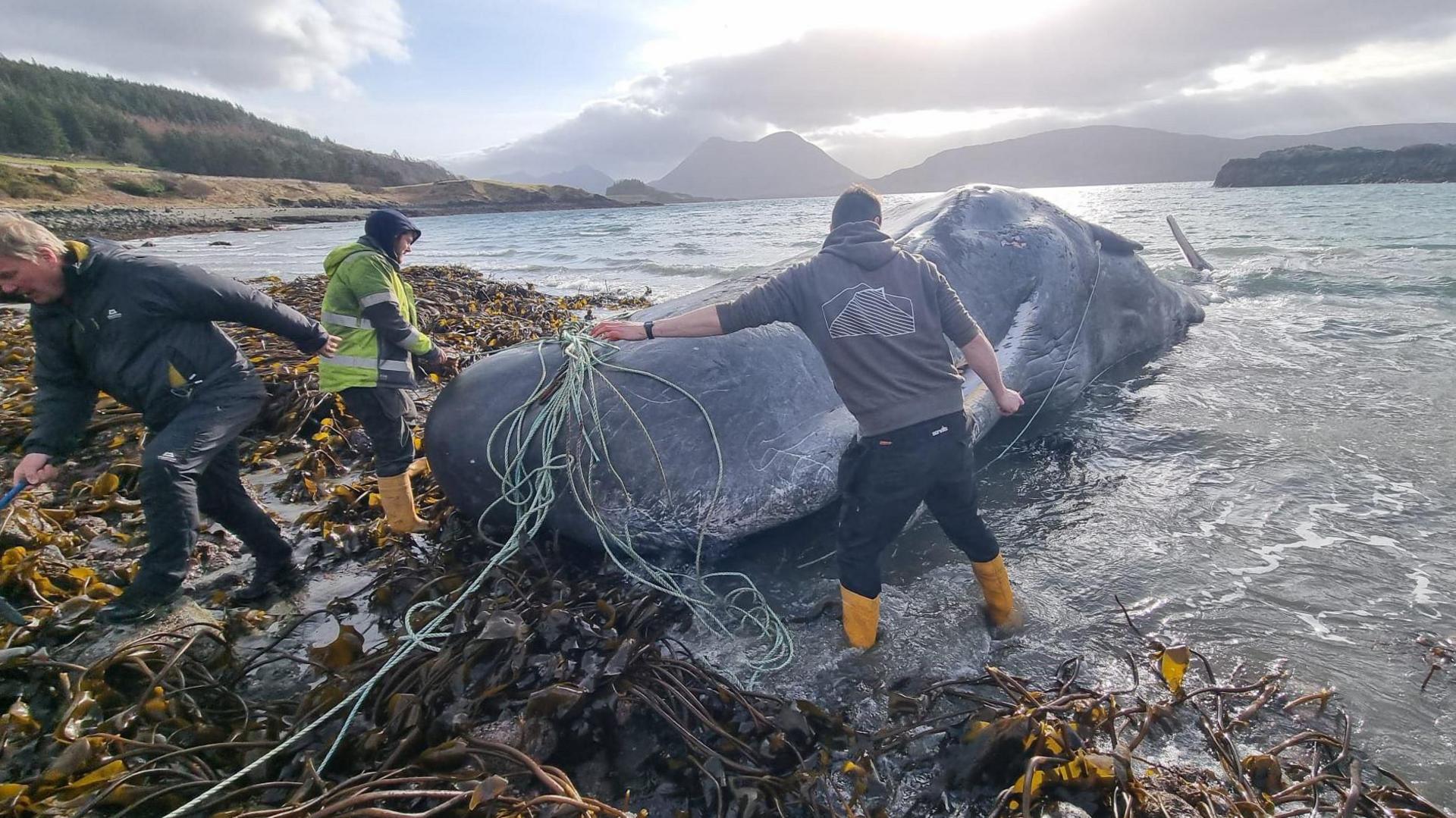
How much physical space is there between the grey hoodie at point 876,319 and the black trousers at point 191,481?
2.51 metres

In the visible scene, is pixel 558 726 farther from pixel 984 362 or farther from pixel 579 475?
pixel 984 362

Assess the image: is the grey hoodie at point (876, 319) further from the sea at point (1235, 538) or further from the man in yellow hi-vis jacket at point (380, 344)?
the man in yellow hi-vis jacket at point (380, 344)

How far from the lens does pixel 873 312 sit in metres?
2.75

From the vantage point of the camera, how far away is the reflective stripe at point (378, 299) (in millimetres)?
3637

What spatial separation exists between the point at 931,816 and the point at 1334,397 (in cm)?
551

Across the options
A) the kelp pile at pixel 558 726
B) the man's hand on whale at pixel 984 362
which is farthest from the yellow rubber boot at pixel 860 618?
the man's hand on whale at pixel 984 362

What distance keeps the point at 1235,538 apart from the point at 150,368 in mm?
5522

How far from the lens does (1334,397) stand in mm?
5477

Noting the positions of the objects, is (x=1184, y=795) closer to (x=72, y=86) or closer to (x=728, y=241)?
(x=728, y=241)

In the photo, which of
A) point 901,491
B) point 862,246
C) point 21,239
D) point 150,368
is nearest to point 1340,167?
point 862,246

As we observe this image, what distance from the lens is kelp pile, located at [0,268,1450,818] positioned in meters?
2.18

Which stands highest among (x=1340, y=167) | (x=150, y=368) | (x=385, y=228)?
(x=1340, y=167)

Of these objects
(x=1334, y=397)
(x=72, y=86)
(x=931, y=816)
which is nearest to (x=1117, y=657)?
(x=931, y=816)

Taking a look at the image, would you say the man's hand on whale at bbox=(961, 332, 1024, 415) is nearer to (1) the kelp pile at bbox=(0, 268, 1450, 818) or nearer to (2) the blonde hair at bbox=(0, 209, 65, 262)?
(1) the kelp pile at bbox=(0, 268, 1450, 818)
